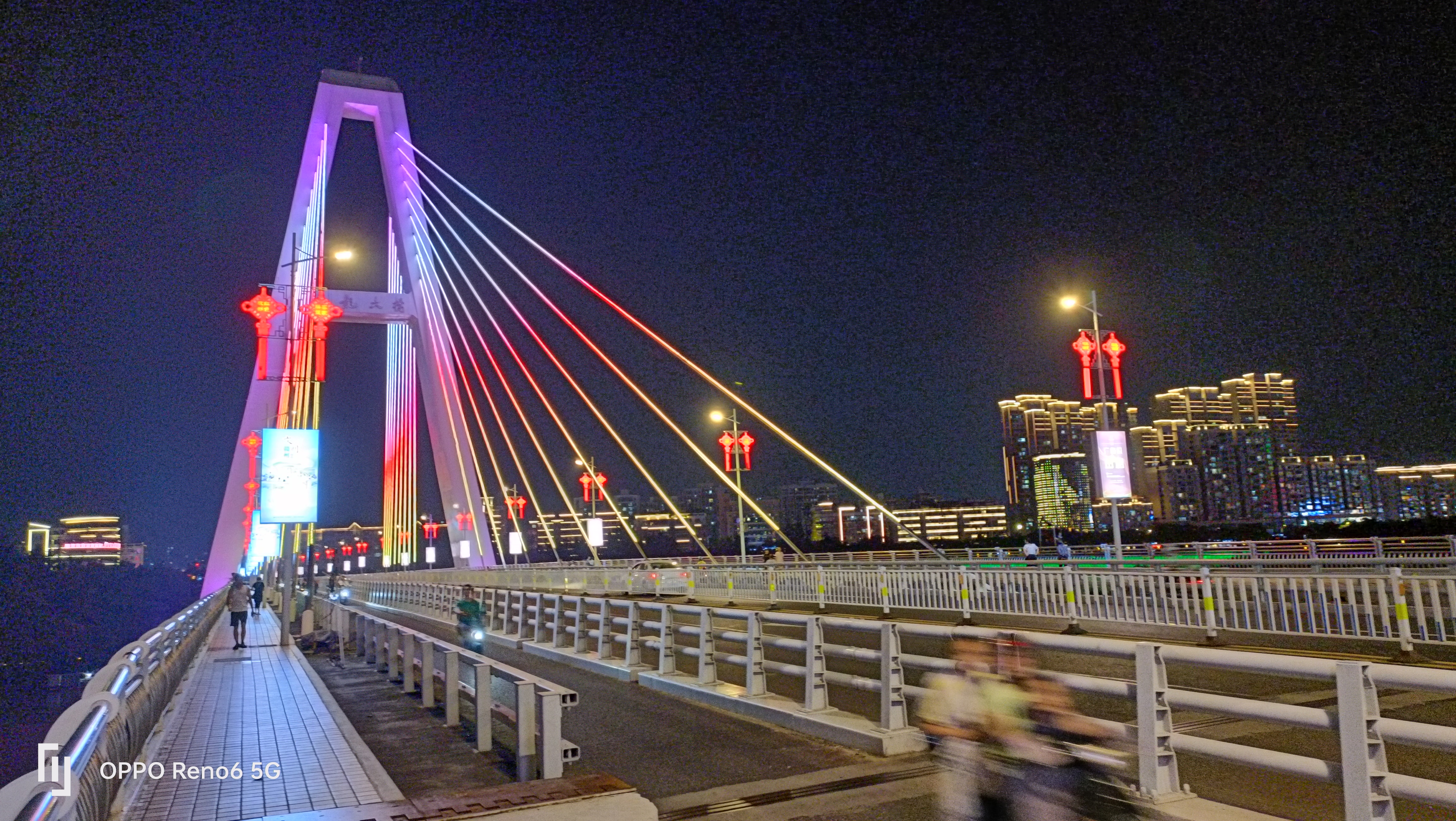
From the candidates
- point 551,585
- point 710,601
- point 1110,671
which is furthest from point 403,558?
point 1110,671

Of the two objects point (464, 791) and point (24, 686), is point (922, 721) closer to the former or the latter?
point (464, 791)

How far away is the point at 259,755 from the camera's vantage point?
9477mm

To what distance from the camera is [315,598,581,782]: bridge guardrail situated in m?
7.71

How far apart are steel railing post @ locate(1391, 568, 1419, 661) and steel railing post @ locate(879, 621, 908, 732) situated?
8.26m

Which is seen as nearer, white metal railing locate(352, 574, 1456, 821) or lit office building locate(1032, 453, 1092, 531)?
white metal railing locate(352, 574, 1456, 821)

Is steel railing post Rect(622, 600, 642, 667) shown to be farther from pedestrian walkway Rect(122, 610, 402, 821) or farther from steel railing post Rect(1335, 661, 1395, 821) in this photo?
steel railing post Rect(1335, 661, 1395, 821)

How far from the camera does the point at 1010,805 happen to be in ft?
15.6

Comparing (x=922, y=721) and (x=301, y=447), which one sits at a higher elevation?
(x=301, y=447)

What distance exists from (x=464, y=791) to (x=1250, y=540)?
3108 cm

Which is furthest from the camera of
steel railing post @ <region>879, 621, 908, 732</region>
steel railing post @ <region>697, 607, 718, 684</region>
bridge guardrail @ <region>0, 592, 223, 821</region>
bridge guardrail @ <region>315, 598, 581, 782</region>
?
steel railing post @ <region>697, 607, 718, 684</region>

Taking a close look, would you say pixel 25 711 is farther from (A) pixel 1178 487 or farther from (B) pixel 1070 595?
(A) pixel 1178 487

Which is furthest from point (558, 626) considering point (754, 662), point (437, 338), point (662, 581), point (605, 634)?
point (437, 338)

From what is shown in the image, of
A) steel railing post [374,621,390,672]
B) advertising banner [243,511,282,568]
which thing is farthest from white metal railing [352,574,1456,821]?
advertising banner [243,511,282,568]

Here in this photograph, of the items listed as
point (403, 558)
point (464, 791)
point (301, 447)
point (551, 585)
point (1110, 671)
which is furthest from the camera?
point (403, 558)
